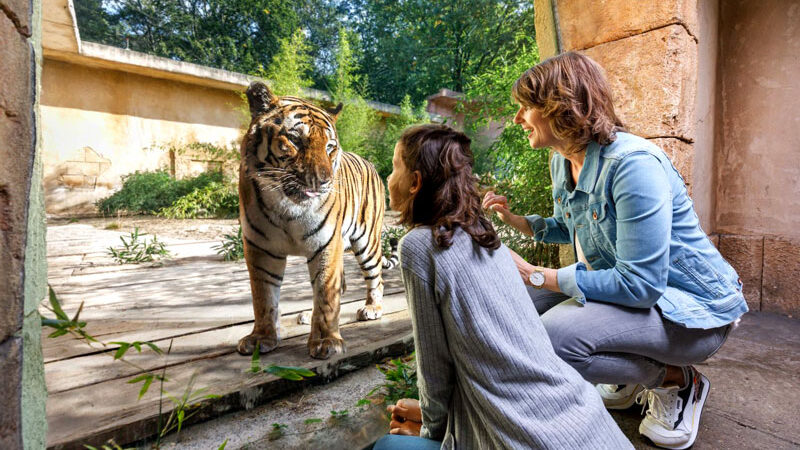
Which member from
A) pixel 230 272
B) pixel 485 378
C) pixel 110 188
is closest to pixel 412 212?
pixel 485 378

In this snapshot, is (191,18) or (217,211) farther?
(191,18)

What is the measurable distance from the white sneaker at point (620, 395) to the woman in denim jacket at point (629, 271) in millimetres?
136

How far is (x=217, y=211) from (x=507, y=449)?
755 centimetres

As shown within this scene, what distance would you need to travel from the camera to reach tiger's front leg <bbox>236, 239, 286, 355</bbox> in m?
2.13

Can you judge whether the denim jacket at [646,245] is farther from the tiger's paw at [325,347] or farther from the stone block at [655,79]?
the tiger's paw at [325,347]

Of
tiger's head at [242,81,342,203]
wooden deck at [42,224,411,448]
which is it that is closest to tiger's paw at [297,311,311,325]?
wooden deck at [42,224,411,448]

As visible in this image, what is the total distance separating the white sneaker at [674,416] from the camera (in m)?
1.44

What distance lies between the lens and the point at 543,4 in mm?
2361

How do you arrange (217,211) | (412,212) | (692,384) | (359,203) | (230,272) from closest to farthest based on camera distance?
(412,212) → (692,384) → (359,203) → (230,272) → (217,211)

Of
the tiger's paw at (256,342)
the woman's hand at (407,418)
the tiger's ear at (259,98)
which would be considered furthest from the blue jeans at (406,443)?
the tiger's ear at (259,98)

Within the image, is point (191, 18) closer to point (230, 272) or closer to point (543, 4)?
point (230, 272)

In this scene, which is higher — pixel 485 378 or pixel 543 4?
pixel 543 4

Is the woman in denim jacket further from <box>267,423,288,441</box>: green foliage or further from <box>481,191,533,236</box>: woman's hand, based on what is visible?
<box>267,423,288,441</box>: green foliage

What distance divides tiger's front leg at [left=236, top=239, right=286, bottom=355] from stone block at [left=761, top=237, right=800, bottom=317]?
2.99 metres
